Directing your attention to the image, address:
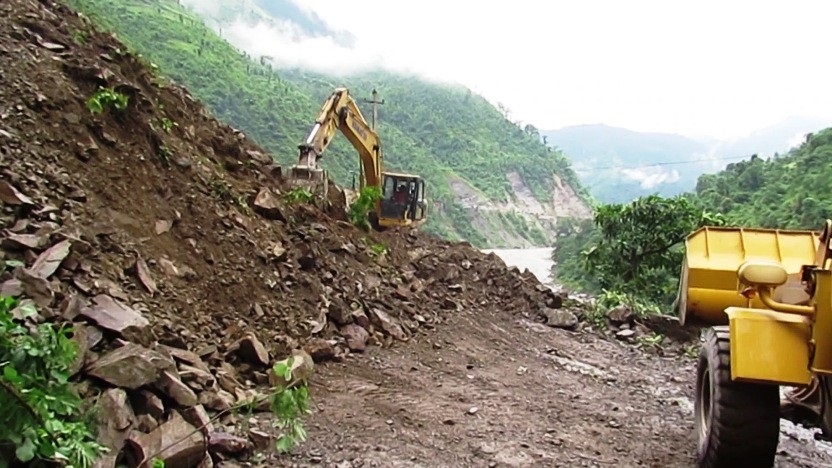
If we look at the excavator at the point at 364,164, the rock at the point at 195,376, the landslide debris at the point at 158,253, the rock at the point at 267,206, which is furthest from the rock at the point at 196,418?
the excavator at the point at 364,164

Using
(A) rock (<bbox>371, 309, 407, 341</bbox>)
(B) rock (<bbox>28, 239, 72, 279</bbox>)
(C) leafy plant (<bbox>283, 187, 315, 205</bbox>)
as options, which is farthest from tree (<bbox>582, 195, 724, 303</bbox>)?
(B) rock (<bbox>28, 239, 72, 279</bbox>)

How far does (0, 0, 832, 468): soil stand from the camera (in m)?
3.65

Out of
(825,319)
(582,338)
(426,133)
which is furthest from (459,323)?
(426,133)

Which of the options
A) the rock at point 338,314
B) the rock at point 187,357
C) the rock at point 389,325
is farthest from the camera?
the rock at point 389,325

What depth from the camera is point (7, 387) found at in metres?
2.00

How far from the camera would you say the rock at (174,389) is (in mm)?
3242

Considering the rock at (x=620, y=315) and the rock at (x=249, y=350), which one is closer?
the rock at (x=249, y=350)

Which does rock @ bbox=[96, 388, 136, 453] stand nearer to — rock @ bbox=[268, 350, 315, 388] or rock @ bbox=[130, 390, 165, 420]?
rock @ bbox=[130, 390, 165, 420]

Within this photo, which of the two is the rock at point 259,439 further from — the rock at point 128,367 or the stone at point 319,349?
the stone at point 319,349

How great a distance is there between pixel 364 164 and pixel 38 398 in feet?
31.4

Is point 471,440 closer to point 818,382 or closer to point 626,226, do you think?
point 818,382

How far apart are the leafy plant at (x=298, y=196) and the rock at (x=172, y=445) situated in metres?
4.48

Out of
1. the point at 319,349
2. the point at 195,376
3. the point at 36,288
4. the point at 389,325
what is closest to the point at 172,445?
the point at 195,376

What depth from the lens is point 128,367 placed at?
305 cm
